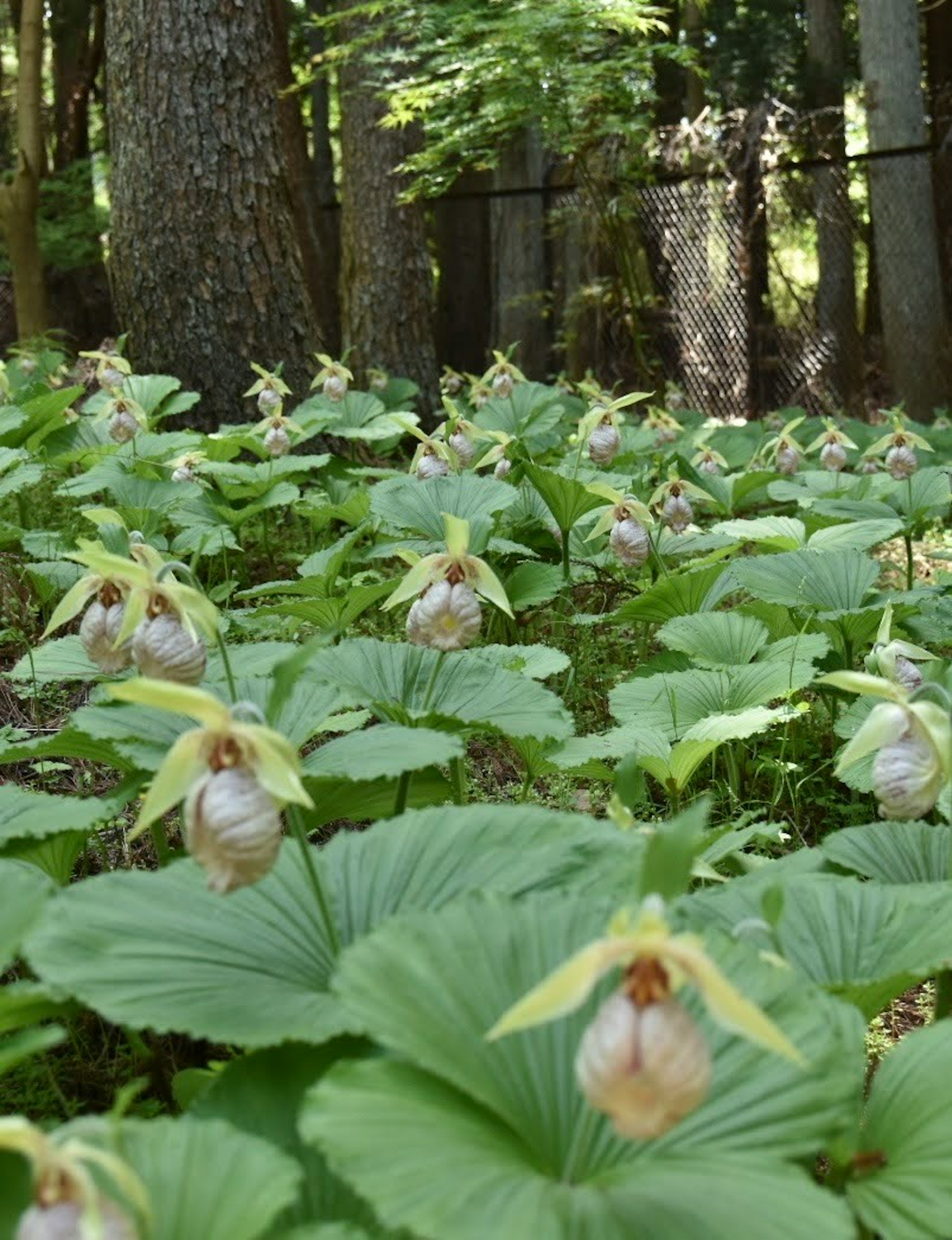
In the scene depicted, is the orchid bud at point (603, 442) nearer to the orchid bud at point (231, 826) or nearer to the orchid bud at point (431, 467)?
the orchid bud at point (431, 467)

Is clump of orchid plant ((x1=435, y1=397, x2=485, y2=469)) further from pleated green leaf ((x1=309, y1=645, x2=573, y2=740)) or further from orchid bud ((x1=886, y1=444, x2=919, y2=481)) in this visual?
pleated green leaf ((x1=309, y1=645, x2=573, y2=740))

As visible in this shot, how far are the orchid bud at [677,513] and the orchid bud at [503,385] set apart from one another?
175 centimetres

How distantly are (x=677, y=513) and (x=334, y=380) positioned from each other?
2060 mm

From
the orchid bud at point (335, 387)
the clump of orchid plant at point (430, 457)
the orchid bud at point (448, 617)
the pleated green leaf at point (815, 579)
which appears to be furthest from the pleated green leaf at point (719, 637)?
the orchid bud at point (335, 387)

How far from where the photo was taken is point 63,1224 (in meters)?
0.90

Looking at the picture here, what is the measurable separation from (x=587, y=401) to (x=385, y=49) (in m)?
2.87

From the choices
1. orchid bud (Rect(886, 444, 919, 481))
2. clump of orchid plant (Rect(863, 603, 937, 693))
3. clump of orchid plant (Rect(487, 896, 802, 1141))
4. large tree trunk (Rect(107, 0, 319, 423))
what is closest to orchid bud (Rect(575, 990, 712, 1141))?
clump of orchid plant (Rect(487, 896, 802, 1141))

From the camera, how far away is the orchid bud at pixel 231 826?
4.33 ft

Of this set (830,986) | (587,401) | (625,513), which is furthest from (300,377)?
(830,986)

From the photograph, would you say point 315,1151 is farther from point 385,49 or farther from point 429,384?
point 385,49

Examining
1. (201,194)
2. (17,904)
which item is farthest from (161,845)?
(201,194)

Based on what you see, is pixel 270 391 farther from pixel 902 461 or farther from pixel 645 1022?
pixel 645 1022

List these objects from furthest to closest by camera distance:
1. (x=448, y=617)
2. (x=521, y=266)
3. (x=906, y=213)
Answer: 1. (x=521, y=266)
2. (x=906, y=213)
3. (x=448, y=617)

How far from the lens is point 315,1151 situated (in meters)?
1.28
